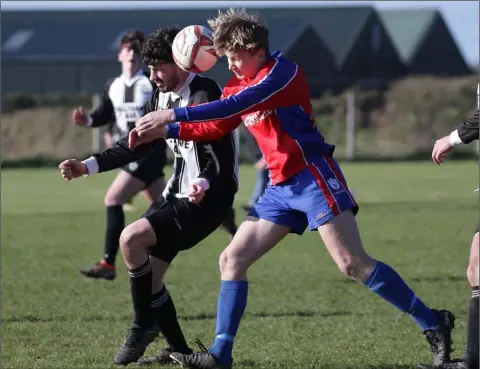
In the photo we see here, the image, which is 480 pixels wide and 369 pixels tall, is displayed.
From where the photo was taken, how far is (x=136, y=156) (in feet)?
22.3

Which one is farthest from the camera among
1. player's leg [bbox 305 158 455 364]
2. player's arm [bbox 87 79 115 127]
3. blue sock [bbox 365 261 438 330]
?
player's arm [bbox 87 79 115 127]

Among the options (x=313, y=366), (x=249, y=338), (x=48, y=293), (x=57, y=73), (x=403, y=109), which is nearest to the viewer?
(x=313, y=366)

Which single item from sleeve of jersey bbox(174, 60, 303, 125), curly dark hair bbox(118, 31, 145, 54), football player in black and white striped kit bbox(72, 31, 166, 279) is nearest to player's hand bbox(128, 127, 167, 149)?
sleeve of jersey bbox(174, 60, 303, 125)

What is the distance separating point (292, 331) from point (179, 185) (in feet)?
5.10

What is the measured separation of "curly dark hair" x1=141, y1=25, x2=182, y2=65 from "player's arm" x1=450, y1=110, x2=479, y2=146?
169 centimetres

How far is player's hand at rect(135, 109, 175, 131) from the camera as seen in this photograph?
19.4ft

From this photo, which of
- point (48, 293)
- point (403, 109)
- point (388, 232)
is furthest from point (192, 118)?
point (403, 109)

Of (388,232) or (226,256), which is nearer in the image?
(226,256)

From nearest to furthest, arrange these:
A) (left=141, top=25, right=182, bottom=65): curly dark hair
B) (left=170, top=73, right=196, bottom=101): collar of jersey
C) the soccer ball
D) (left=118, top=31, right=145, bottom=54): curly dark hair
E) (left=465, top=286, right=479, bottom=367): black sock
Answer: (left=465, top=286, right=479, bottom=367): black sock
the soccer ball
(left=141, top=25, right=182, bottom=65): curly dark hair
(left=170, top=73, right=196, bottom=101): collar of jersey
(left=118, top=31, right=145, bottom=54): curly dark hair

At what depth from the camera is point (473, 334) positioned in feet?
19.5

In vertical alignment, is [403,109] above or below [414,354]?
below

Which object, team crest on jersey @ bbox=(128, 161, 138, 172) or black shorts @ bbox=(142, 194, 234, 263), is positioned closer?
black shorts @ bbox=(142, 194, 234, 263)

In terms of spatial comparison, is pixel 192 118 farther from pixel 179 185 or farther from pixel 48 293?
pixel 48 293

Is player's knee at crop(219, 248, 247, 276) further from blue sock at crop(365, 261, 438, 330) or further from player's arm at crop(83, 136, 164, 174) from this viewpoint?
player's arm at crop(83, 136, 164, 174)
